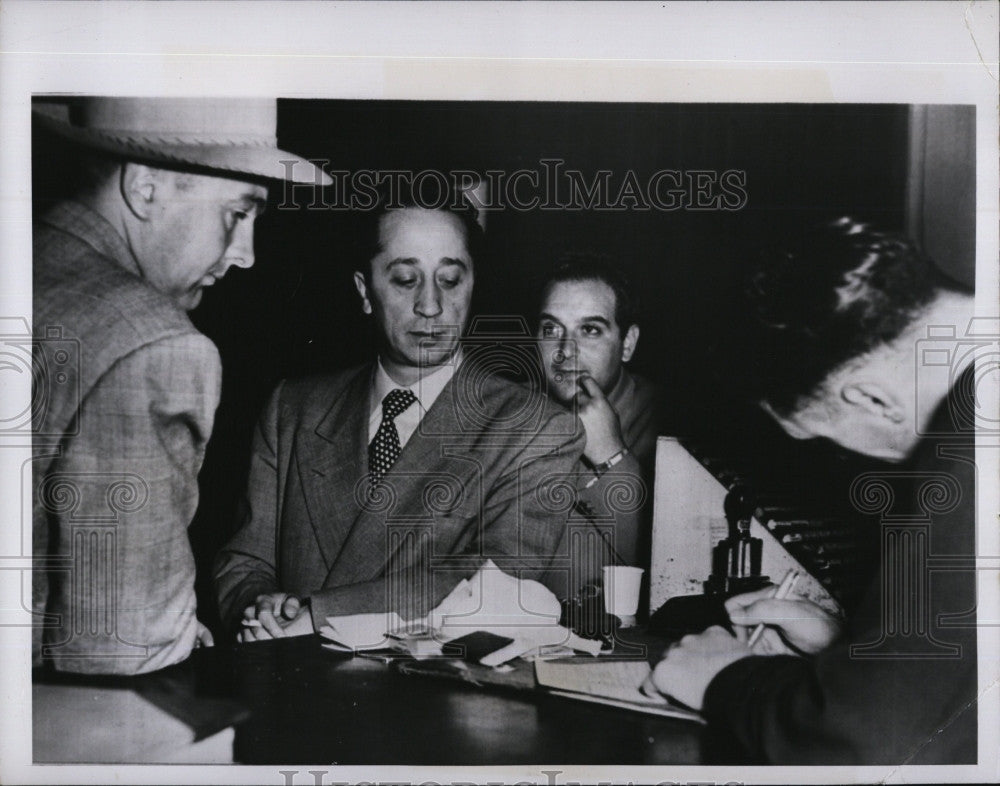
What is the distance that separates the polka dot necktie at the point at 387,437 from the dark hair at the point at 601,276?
1.45 feet

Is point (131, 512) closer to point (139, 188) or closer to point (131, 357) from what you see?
point (131, 357)

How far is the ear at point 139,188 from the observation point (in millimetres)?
2348

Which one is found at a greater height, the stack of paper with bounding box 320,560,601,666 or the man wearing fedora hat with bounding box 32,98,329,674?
the man wearing fedora hat with bounding box 32,98,329,674

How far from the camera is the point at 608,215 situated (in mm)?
2365

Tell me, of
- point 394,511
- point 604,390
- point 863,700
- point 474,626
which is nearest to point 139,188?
point 394,511

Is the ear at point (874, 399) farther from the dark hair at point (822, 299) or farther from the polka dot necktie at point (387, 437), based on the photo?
the polka dot necktie at point (387, 437)

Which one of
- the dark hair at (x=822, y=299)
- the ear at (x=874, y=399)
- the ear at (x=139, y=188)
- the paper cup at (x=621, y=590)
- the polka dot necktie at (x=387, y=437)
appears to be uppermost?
the ear at (x=139, y=188)

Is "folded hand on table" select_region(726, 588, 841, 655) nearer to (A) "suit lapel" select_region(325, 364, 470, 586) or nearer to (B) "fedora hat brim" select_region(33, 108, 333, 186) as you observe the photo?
(A) "suit lapel" select_region(325, 364, 470, 586)

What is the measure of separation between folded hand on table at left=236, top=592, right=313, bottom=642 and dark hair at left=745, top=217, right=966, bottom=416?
128 centimetres

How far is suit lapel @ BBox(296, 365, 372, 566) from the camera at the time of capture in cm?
235

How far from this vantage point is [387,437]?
93.7 inches

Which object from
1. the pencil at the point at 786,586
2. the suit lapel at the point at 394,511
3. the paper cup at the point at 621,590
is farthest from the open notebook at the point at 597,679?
the suit lapel at the point at 394,511

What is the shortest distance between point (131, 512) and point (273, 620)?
442 mm

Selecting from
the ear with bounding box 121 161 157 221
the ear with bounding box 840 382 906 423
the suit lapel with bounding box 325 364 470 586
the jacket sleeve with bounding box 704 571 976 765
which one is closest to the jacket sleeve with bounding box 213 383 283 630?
the suit lapel with bounding box 325 364 470 586
